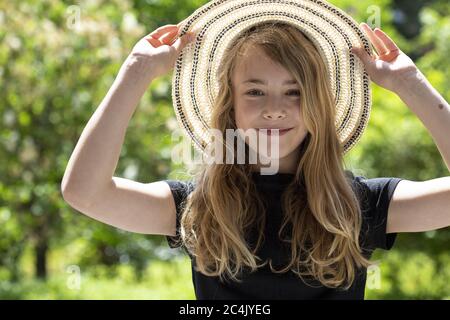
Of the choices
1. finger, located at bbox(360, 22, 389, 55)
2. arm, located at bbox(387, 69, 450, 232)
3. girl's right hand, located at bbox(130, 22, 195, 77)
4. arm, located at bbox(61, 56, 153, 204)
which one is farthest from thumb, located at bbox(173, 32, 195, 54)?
arm, located at bbox(387, 69, 450, 232)

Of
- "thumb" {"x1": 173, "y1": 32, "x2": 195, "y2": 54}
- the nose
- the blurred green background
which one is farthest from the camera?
the blurred green background

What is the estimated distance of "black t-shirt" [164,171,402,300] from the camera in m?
1.88

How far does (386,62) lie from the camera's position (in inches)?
78.0

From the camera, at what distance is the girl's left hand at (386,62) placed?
6.34 ft

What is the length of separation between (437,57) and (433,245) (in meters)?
1.43

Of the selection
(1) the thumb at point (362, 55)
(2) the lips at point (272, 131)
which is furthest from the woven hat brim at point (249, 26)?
(2) the lips at point (272, 131)

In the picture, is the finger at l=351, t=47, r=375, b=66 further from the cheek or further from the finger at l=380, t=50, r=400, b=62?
the cheek

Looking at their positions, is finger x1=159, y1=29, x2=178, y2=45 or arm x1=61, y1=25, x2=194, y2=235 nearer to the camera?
arm x1=61, y1=25, x2=194, y2=235

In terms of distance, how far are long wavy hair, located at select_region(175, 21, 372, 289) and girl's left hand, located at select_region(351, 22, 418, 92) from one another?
12 cm

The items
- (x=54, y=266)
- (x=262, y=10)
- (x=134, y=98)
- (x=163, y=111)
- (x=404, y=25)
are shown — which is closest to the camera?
(x=134, y=98)

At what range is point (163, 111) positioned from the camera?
18.2 ft

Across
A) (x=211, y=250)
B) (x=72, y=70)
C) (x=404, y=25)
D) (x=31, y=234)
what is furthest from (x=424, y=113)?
(x=404, y=25)

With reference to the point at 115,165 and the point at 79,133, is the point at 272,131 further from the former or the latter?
the point at 79,133

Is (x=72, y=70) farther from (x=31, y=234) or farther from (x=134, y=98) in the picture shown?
(x=134, y=98)
